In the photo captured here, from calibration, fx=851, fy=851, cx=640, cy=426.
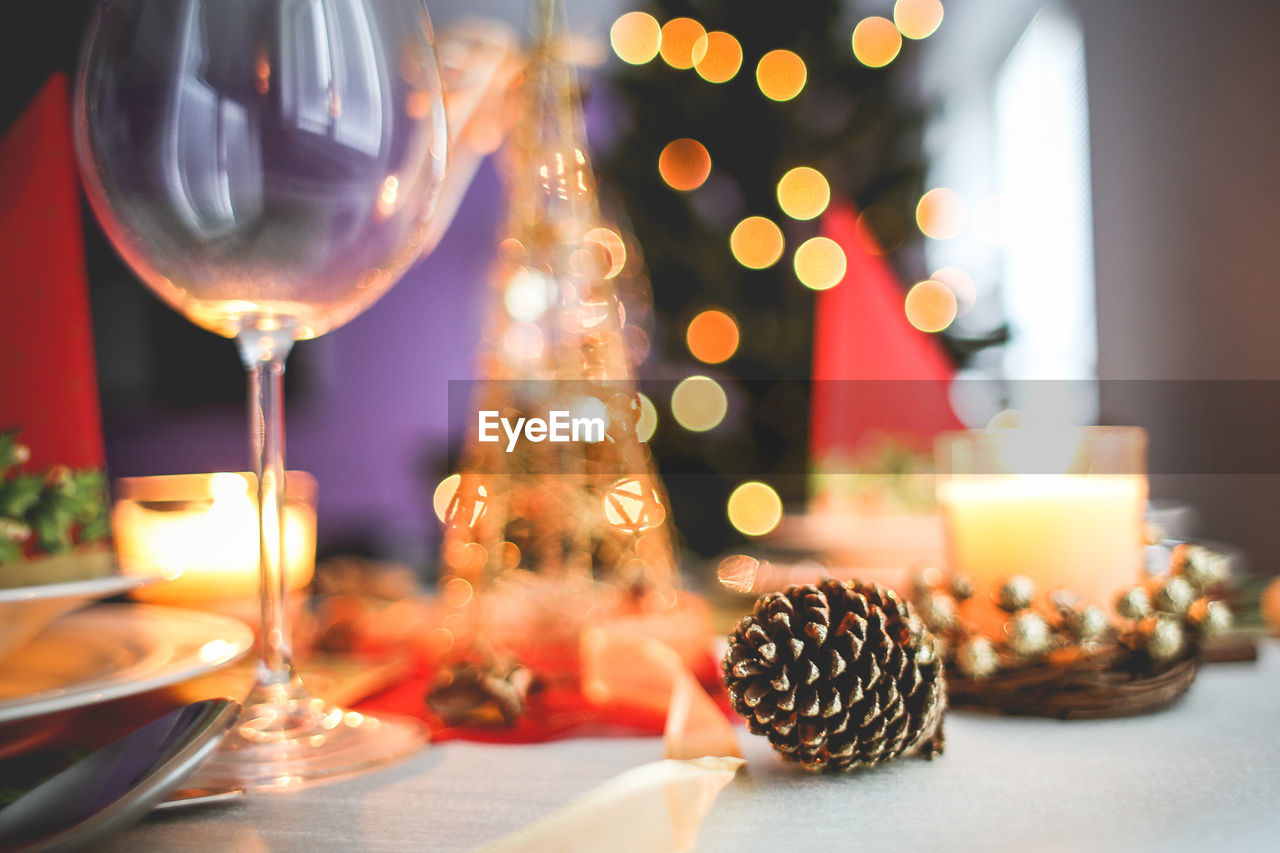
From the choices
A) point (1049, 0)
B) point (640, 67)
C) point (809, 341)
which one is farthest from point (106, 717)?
point (1049, 0)

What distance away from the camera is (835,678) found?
0.93 ft

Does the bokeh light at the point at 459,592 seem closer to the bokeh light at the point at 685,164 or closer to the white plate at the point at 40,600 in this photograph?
the white plate at the point at 40,600

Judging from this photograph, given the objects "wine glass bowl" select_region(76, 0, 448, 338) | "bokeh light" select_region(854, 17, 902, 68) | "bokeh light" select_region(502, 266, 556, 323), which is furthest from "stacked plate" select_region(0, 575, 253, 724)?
"bokeh light" select_region(854, 17, 902, 68)

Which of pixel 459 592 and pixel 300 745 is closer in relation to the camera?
pixel 300 745

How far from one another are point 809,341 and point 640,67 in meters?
0.73

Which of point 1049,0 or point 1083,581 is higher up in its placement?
point 1049,0

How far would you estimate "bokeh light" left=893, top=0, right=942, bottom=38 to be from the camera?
205 centimetres

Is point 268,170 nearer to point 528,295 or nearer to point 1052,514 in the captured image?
point 528,295

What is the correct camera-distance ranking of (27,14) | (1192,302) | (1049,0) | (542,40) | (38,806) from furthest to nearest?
(1049,0) → (1192,302) → (27,14) → (542,40) → (38,806)

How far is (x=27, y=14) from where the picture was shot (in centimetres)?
83

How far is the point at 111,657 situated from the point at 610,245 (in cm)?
33

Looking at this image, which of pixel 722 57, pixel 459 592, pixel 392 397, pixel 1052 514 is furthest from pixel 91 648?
pixel 392 397

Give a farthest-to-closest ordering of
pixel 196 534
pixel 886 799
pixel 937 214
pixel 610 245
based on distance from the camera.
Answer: pixel 937 214
pixel 196 534
pixel 610 245
pixel 886 799

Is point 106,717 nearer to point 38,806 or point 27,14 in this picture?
point 38,806
